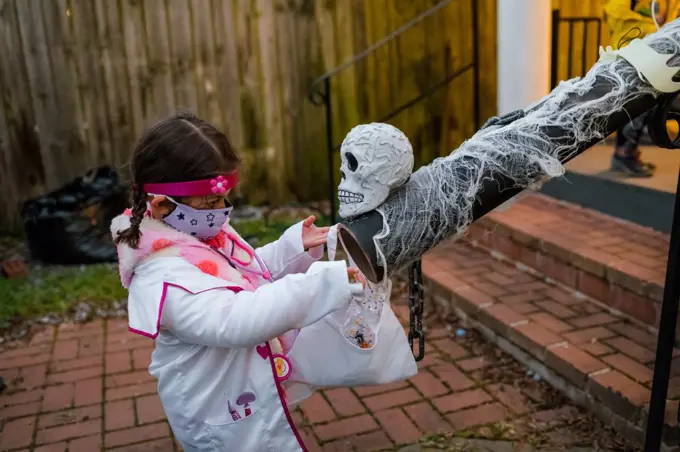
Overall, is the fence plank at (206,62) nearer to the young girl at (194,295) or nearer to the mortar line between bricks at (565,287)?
the mortar line between bricks at (565,287)

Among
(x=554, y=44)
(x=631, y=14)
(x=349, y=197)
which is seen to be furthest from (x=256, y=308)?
(x=554, y=44)

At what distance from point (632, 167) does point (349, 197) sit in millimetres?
3383

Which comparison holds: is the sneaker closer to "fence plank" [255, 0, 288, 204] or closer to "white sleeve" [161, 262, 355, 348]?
"fence plank" [255, 0, 288, 204]

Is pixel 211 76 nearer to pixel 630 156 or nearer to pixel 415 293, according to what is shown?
pixel 630 156

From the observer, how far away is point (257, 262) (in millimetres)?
1868

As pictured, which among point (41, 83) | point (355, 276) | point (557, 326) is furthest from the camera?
point (41, 83)

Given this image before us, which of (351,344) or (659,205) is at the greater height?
(351,344)

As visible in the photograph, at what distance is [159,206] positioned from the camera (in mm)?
1632

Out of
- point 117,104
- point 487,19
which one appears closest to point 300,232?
point 117,104

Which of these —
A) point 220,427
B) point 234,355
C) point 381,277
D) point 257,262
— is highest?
point 381,277

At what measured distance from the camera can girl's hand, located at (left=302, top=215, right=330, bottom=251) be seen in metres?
1.84

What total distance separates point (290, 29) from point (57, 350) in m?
3.44

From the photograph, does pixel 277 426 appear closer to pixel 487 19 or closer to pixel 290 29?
pixel 290 29

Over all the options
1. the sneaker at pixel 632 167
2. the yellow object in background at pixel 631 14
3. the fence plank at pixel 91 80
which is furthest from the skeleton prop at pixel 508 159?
the fence plank at pixel 91 80
